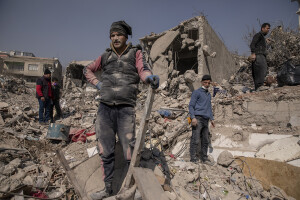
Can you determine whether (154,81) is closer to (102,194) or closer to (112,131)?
(112,131)

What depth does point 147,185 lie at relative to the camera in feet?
5.34

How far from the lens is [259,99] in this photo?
4.36 metres

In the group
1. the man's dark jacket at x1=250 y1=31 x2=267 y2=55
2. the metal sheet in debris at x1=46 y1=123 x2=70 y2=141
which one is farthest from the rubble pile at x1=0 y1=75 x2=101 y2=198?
the man's dark jacket at x1=250 y1=31 x2=267 y2=55

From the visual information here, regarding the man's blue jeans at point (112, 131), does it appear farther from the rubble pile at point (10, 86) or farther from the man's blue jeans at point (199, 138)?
the rubble pile at point (10, 86)

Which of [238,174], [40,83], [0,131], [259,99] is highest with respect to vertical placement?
[40,83]

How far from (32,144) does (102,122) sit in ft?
8.28

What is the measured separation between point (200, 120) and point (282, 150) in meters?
1.55

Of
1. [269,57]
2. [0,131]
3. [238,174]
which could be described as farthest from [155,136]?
[269,57]

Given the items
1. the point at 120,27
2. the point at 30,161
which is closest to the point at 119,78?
the point at 120,27

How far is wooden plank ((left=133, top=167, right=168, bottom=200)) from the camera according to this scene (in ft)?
5.07

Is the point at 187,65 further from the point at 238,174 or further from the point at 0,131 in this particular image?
the point at 0,131

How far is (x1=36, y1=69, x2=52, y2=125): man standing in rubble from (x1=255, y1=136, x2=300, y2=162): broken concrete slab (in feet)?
19.2

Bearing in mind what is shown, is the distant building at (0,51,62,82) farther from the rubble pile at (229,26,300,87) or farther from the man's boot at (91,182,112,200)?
the man's boot at (91,182,112,200)

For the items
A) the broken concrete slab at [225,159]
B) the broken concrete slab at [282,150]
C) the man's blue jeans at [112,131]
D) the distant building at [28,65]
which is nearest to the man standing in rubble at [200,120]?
the broken concrete slab at [225,159]
